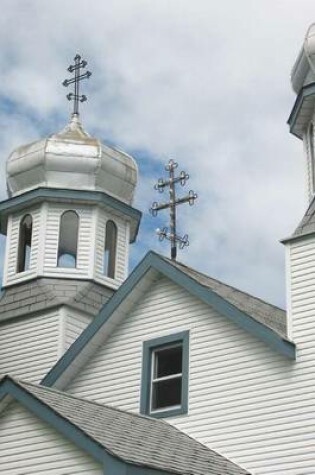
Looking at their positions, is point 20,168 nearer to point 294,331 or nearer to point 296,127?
point 296,127

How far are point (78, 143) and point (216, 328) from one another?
1064 cm

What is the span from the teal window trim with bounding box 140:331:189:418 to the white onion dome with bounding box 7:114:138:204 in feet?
28.3

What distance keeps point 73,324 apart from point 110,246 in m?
3.95

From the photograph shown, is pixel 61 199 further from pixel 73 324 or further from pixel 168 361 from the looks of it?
pixel 168 361

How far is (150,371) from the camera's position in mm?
22531

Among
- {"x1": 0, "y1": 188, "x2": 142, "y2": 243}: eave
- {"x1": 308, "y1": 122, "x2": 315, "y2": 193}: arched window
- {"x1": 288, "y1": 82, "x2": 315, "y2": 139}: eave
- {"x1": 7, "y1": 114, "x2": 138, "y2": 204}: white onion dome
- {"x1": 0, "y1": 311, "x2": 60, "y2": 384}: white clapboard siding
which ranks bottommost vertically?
{"x1": 0, "y1": 311, "x2": 60, "y2": 384}: white clapboard siding

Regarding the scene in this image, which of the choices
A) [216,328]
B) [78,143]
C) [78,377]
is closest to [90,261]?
[78,143]

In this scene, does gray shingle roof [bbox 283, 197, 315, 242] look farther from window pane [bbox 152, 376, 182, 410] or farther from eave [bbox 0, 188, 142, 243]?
eave [bbox 0, 188, 142, 243]

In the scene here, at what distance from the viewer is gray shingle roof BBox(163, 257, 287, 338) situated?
70.6ft

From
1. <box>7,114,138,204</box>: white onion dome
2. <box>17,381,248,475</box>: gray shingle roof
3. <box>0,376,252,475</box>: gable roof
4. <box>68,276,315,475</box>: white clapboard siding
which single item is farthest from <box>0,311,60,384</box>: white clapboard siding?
<box>0,376,252,475</box>: gable roof

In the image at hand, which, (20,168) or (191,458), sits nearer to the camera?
(191,458)

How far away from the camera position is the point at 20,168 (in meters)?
31.2

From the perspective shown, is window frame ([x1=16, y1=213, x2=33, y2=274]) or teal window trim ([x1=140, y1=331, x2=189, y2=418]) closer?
teal window trim ([x1=140, y1=331, x2=189, y2=418])

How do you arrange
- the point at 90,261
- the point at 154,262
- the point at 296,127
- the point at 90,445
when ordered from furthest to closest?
the point at 90,261 < the point at 296,127 < the point at 154,262 < the point at 90,445
